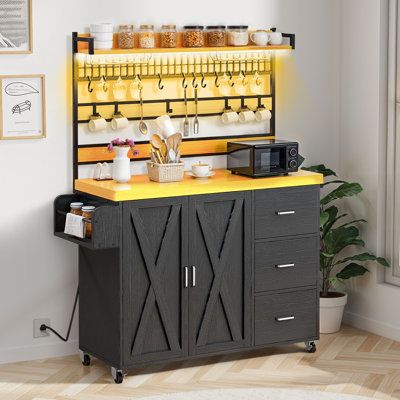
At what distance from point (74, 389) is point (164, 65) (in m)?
1.81

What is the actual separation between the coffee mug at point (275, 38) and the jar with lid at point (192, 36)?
16.6 inches

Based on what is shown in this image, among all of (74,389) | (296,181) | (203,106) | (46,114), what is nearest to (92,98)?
(46,114)

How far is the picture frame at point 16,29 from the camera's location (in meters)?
5.41

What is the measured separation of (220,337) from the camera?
5629 mm

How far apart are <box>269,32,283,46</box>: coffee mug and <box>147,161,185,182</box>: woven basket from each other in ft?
3.12

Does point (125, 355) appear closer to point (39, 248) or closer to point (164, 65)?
point (39, 248)

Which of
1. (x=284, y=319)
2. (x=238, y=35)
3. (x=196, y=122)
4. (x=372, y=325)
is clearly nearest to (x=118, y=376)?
(x=284, y=319)

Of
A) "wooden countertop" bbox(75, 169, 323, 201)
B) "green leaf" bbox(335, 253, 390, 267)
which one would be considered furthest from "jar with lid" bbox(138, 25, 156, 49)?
"green leaf" bbox(335, 253, 390, 267)

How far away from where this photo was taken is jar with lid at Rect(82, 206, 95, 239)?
5312 millimetres

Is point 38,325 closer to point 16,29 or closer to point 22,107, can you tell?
point 22,107

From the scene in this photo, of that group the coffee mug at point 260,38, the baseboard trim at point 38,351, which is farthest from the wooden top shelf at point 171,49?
the baseboard trim at point 38,351

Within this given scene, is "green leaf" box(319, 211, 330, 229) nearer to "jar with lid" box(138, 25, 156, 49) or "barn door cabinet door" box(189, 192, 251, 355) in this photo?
"barn door cabinet door" box(189, 192, 251, 355)

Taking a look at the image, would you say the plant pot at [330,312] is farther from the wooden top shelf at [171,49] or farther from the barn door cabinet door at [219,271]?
the wooden top shelf at [171,49]

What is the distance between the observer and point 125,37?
220 inches
